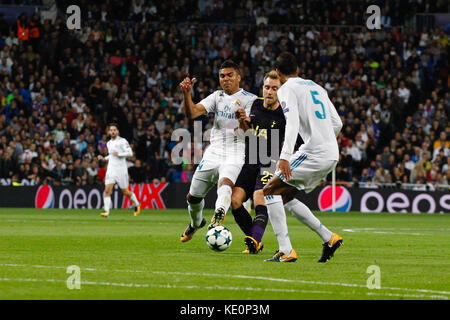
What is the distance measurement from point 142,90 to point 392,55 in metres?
9.31

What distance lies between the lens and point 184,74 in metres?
32.2

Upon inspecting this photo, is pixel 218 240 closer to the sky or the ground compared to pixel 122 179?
closer to the sky

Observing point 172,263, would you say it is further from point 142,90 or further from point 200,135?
point 142,90

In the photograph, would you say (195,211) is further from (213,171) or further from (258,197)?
(258,197)

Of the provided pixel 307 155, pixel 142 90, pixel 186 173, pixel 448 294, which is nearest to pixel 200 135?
pixel 186 173

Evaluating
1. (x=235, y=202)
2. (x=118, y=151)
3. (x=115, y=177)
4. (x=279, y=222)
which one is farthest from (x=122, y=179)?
(x=279, y=222)

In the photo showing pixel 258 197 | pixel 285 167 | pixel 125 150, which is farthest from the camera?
pixel 125 150

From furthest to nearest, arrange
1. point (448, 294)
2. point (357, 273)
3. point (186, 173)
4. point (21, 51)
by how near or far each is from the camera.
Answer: point (21, 51) < point (186, 173) < point (357, 273) < point (448, 294)

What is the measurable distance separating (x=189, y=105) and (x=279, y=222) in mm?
2562

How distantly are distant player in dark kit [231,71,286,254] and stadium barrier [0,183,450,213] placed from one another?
601 inches

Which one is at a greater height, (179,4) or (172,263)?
(179,4)

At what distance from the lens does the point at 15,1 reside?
34438 millimetres

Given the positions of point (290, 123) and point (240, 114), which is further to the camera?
point (240, 114)

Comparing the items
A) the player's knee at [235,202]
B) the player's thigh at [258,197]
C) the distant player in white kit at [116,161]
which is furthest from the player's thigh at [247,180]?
the distant player in white kit at [116,161]
